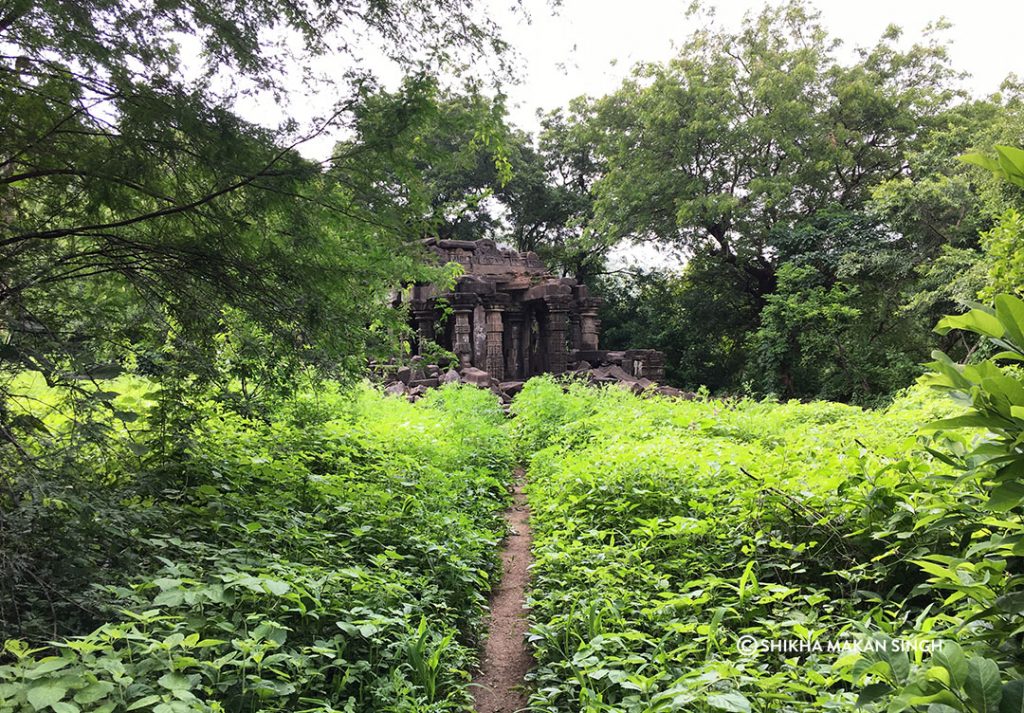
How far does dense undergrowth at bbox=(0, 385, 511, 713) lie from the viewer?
6.35 feet

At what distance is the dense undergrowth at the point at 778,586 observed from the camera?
1453 mm

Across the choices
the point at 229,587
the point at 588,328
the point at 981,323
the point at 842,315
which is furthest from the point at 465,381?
the point at 981,323

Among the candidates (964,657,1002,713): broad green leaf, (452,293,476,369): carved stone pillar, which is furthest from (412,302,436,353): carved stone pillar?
(964,657,1002,713): broad green leaf

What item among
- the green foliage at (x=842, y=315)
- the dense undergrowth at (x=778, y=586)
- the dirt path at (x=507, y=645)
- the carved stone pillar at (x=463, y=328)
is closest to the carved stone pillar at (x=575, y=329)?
the carved stone pillar at (x=463, y=328)

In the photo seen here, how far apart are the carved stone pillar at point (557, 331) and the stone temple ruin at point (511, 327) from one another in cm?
3

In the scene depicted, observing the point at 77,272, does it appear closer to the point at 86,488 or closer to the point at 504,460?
the point at 86,488

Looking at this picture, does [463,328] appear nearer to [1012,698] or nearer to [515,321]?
[515,321]

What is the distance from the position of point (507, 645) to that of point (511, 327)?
1670 cm

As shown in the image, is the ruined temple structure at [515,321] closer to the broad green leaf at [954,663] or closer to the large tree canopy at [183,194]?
the large tree canopy at [183,194]

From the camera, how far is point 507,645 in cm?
338

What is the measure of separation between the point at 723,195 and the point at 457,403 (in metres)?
12.6

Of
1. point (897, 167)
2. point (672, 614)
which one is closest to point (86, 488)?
point (672, 614)

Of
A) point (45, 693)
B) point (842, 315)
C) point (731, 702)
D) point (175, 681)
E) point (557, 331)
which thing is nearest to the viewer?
point (45, 693)

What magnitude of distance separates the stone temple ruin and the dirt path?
10591 mm
